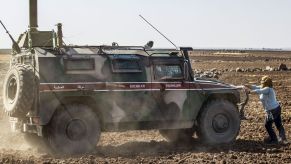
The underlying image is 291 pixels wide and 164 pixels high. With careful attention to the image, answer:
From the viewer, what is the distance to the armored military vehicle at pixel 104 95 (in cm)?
1115

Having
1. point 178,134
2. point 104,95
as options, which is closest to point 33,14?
point 104,95

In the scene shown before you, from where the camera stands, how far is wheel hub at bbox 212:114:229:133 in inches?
510

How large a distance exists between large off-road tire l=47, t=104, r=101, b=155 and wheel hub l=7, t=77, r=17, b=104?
3.65 ft

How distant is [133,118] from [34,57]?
246cm

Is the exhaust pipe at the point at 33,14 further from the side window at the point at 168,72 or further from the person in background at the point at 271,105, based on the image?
the person in background at the point at 271,105

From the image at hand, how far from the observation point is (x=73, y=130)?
11.4 meters

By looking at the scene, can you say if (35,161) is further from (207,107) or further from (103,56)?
(207,107)

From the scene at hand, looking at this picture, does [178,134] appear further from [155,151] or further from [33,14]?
[33,14]

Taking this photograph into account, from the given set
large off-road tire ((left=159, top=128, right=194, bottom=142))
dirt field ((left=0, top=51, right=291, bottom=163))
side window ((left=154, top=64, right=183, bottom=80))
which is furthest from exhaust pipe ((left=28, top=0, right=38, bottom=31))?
large off-road tire ((left=159, top=128, right=194, bottom=142))

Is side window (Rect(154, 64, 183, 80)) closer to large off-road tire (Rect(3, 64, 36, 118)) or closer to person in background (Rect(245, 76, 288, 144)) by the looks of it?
person in background (Rect(245, 76, 288, 144))

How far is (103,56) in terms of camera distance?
1178cm

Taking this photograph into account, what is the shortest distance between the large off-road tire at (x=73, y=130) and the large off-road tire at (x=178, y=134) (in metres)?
2.55

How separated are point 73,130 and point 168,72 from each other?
2.59m

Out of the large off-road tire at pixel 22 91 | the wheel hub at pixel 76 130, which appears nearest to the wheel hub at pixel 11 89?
the large off-road tire at pixel 22 91
